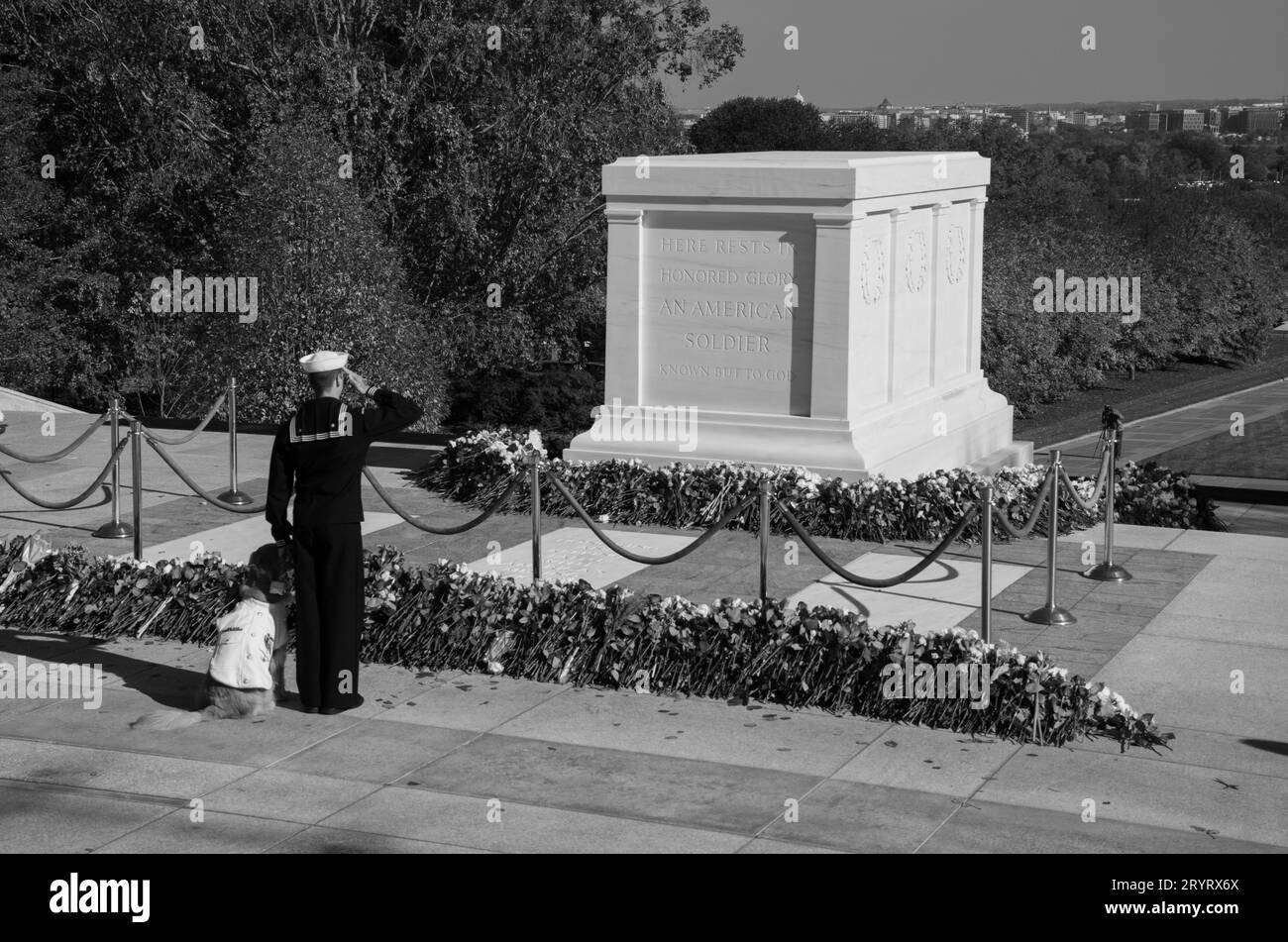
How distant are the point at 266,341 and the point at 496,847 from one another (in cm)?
1471

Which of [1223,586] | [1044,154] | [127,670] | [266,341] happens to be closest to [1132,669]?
[1223,586]

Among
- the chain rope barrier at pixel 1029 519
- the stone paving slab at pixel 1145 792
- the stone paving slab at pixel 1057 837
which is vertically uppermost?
the chain rope barrier at pixel 1029 519

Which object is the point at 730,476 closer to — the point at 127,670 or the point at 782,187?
the point at 782,187

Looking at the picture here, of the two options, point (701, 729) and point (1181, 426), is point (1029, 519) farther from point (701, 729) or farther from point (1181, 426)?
point (1181, 426)

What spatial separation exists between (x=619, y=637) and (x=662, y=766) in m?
1.33

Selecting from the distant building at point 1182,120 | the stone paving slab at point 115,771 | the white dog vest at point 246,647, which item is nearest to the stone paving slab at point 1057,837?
the stone paving slab at point 115,771

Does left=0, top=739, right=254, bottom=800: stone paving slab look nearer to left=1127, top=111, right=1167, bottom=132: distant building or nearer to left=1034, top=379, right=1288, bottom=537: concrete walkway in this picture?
left=1034, top=379, right=1288, bottom=537: concrete walkway

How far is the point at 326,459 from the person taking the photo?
7633 millimetres

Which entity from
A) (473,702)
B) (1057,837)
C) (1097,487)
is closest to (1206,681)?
(1057,837)

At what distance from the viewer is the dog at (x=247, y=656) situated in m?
7.63

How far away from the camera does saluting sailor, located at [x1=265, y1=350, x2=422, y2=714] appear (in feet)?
25.0

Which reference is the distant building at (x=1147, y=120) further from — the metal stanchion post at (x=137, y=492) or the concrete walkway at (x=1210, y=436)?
the metal stanchion post at (x=137, y=492)

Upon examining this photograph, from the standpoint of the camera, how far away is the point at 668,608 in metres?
8.34

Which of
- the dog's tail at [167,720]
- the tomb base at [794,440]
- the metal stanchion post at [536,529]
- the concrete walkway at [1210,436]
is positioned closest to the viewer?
the dog's tail at [167,720]
